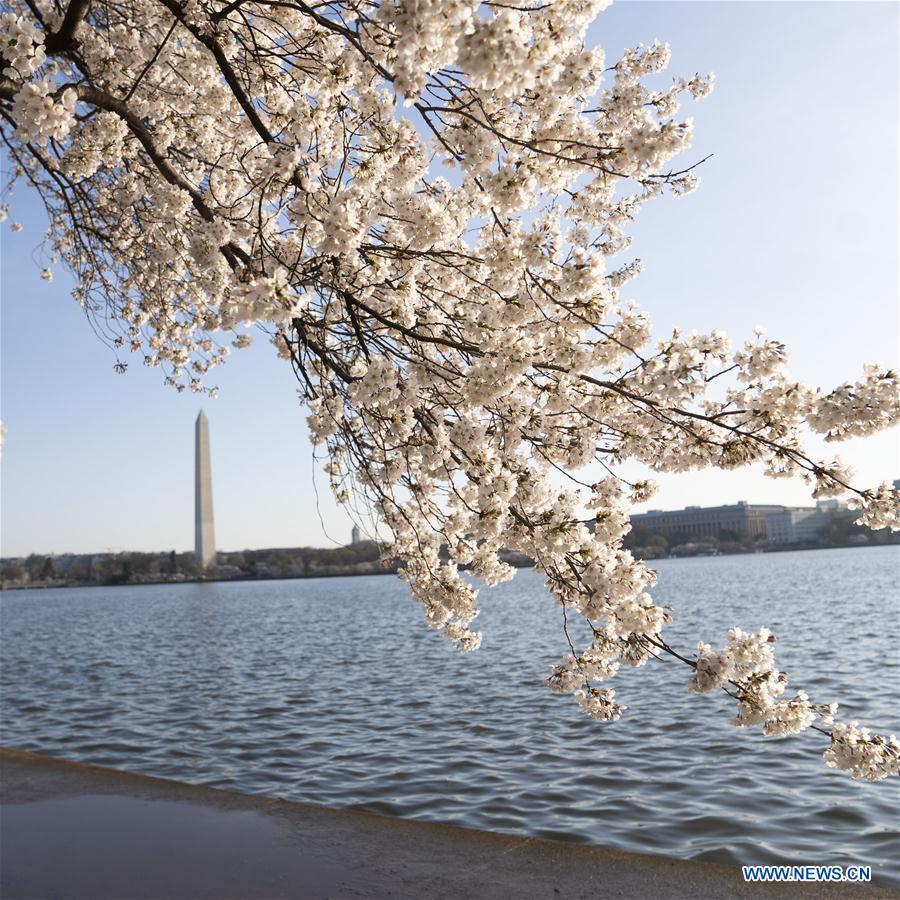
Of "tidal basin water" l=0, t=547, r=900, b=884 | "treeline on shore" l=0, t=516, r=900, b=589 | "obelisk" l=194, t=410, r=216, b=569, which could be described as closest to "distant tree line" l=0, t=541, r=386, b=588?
"treeline on shore" l=0, t=516, r=900, b=589

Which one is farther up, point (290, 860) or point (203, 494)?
point (203, 494)

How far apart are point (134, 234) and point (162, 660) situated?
14.6 meters

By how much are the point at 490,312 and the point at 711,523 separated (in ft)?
406

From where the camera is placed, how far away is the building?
119812 mm

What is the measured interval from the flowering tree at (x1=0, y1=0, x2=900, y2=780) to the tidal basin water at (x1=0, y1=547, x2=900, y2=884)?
2561 millimetres

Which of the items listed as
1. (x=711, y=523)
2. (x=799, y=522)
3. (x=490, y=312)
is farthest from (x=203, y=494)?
(x=799, y=522)

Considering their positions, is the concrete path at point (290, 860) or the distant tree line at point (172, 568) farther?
the distant tree line at point (172, 568)

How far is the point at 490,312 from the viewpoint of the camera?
14.5 ft

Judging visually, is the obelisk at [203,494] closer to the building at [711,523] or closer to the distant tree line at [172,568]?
the distant tree line at [172,568]

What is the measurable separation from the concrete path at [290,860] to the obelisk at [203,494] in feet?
175

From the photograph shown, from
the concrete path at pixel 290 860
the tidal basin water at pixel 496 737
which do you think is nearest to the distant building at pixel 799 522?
the tidal basin water at pixel 496 737

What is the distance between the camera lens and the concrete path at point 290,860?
15.9ft

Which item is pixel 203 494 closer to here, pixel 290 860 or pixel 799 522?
pixel 290 860

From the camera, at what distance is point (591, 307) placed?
4352mm
